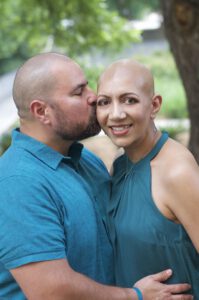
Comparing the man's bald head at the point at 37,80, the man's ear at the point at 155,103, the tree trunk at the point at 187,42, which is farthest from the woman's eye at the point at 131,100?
the tree trunk at the point at 187,42

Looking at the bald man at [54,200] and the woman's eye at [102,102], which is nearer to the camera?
the bald man at [54,200]

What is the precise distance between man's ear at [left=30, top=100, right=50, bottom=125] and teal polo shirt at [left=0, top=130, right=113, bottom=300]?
10cm

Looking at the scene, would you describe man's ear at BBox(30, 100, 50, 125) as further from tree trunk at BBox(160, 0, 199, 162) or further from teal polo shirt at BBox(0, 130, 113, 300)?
tree trunk at BBox(160, 0, 199, 162)

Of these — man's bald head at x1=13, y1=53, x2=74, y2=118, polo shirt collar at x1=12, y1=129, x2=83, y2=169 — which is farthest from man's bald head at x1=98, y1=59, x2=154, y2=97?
polo shirt collar at x1=12, y1=129, x2=83, y2=169

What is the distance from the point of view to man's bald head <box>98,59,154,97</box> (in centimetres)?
207

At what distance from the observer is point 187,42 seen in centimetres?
515

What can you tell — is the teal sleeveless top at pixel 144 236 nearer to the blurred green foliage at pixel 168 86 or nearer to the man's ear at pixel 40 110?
the man's ear at pixel 40 110

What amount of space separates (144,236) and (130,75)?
65cm

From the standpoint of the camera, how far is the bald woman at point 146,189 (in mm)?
1951

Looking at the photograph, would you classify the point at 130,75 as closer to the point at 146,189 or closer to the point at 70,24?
the point at 146,189

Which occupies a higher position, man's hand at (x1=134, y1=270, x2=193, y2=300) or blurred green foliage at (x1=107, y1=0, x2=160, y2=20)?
blurred green foliage at (x1=107, y1=0, x2=160, y2=20)

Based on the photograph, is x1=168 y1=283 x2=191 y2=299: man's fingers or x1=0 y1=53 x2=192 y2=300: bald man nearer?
x1=0 y1=53 x2=192 y2=300: bald man

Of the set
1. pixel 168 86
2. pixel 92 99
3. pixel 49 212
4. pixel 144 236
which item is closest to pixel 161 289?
pixel 144 236

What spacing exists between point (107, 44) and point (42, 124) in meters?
9.51
